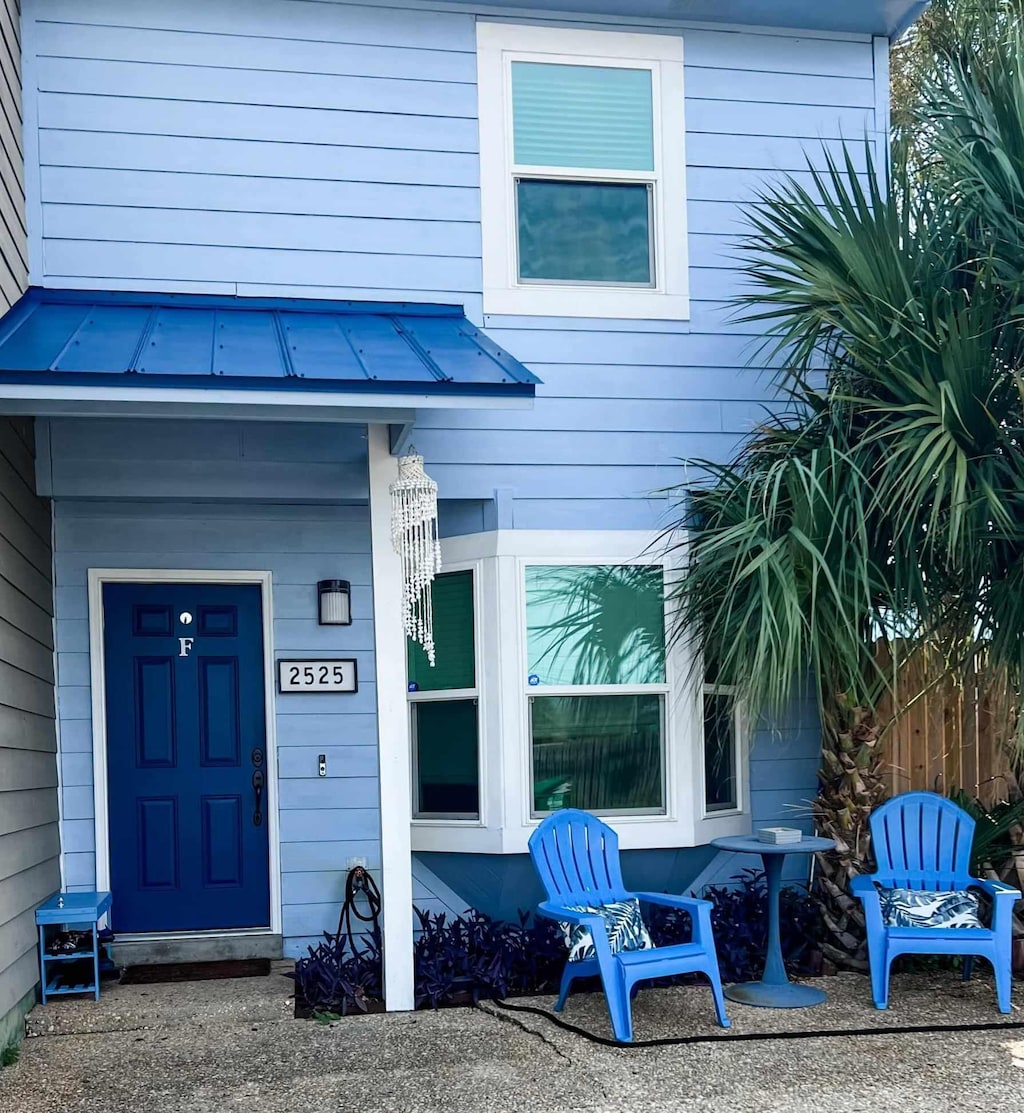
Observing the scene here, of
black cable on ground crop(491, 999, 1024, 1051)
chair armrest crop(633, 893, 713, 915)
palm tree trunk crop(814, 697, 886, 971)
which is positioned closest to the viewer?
black cable on ground crop(491, 999, 1024, 1051)

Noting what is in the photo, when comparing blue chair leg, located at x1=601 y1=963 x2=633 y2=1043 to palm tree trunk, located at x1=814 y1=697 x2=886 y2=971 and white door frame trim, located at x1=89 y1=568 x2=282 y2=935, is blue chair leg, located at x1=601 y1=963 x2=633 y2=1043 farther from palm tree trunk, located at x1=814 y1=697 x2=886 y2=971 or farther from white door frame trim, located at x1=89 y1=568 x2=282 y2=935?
white door frame trim, located at x1=89 y1=568 x2=282 y2=935

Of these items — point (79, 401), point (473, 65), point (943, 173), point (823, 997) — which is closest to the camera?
point (79, 401)

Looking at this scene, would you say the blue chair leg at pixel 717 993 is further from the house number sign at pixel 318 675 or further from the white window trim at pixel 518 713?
the house number sign at pixel 318 675

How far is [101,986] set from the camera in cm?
579

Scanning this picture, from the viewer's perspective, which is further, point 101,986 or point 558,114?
point 558,114

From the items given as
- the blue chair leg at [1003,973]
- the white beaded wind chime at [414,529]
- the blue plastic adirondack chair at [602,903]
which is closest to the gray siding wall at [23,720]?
the white beaded wind chime at [414,529]

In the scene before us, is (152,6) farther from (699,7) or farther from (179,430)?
(699,7)

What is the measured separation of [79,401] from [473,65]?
2.82 m

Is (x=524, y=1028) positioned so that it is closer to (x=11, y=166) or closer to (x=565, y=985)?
(x=565, y=985)

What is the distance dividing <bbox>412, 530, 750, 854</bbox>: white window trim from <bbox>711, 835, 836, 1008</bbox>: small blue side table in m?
0.58

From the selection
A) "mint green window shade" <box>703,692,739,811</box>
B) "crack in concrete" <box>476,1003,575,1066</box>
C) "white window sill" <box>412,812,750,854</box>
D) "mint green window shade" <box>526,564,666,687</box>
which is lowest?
"crack in concrete" <box>476,1003,575,1066</box>

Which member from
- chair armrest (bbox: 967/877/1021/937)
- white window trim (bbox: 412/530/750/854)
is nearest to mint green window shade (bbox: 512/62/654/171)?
white window trim (bbox: 412/530/750/854)

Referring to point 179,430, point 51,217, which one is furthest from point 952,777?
point 51,217

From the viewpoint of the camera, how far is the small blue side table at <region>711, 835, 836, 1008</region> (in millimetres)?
5297
